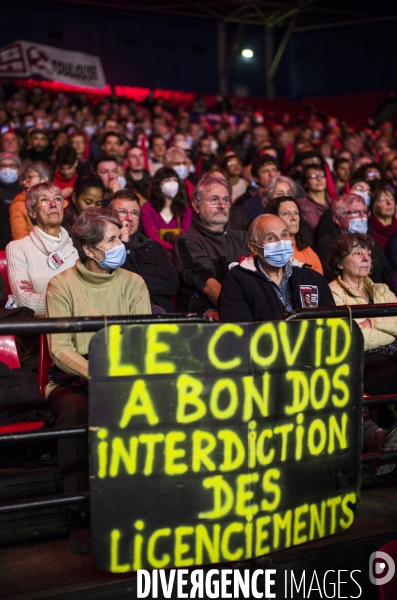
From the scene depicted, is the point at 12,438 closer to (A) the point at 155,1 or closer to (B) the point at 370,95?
(A) the point at 155,1

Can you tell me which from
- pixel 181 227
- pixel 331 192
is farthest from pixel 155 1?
pixel 181 227

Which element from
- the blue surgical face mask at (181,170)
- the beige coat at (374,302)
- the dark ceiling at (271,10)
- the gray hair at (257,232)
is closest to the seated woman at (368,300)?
the beige coat at (374,302)

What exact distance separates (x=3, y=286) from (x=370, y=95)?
25.7 m

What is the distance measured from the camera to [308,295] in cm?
441

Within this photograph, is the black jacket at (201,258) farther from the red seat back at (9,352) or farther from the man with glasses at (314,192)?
the man with glasses at (314,192)

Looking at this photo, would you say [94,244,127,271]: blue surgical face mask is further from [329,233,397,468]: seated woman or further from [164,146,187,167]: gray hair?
[164,146,187,167]: gray hair

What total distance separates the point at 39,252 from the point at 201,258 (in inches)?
45.6

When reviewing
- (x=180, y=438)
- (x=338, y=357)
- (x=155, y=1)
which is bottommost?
(x=180, y=438)

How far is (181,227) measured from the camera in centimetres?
695

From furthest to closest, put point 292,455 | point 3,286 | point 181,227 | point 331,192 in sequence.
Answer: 1. point 331,192
2. point 181,227
3. point 3,286
4. point 292,455

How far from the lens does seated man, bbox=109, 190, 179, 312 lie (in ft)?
17.5

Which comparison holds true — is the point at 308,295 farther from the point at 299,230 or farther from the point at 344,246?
the point at 299,230

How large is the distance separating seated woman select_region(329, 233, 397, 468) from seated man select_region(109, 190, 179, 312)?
1.10 metres

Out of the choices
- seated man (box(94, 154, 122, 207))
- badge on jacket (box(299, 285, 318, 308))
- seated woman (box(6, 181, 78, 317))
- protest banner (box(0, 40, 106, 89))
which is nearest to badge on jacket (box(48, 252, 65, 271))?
seated woman (box(6, 181, 78, 317))
